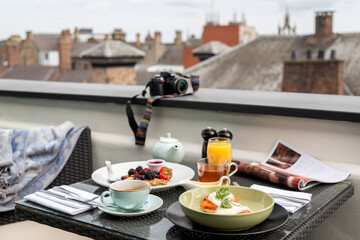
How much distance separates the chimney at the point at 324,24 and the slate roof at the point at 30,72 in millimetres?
18049

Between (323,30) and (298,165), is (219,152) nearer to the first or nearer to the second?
(298,165)

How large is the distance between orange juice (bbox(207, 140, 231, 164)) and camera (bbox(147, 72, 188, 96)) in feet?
2.28

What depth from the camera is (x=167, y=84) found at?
2.33 meters

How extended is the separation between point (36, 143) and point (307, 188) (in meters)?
1.31

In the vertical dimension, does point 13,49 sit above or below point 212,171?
below

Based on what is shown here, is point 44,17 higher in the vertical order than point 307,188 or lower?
higher

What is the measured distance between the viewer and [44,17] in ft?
95.3

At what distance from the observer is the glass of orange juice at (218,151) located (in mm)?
1642

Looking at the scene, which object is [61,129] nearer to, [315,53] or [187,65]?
[315,53]

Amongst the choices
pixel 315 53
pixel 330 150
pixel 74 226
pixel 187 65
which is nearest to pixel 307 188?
pixel 330 150

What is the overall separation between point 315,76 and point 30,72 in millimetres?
21731

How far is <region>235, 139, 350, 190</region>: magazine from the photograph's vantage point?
1602mm

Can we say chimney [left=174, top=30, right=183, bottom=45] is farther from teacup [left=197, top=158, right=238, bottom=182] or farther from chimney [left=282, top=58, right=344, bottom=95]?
teacup [left=197, top=158, right=238, bottom=182]

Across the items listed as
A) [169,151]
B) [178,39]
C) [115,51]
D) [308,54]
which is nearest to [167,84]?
[169,151]
